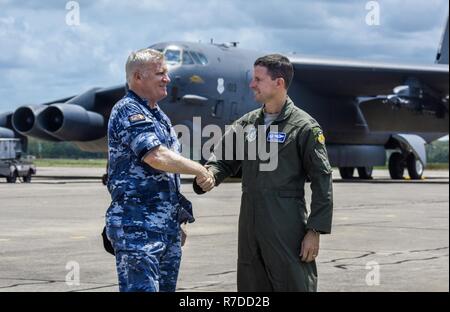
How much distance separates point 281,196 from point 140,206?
76 cm

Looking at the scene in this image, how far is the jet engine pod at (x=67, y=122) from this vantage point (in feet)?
102

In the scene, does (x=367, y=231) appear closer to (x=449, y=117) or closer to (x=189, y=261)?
(x=189, y=261)

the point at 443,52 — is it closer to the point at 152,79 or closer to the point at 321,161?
the point at 321,161

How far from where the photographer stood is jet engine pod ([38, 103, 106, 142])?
102 ft

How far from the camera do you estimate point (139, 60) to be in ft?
17.0

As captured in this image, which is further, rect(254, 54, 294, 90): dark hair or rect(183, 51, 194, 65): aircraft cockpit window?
rect(183, 51, 194, 65): aircraft cockpit window

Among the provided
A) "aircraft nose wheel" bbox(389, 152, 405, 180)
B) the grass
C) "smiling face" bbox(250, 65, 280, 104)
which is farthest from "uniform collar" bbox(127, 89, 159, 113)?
the grass

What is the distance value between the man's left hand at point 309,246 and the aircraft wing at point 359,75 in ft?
86.8

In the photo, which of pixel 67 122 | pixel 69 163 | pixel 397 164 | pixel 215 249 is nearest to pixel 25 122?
pixel 67 122

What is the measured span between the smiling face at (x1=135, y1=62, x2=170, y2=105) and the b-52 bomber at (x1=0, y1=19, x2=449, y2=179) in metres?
21.5

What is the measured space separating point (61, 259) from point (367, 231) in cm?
517

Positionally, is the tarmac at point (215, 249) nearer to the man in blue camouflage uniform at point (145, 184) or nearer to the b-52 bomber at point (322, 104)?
the man in blue camouflage uniform at point (145, 184)

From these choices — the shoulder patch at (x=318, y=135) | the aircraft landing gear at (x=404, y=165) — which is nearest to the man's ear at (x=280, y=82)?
the shoulder patch at (x=318, y=135)

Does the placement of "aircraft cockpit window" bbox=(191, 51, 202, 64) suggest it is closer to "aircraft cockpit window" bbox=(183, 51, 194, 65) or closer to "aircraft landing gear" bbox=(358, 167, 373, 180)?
"aircraft cockpit window" bbox=(183, 51, 194, 65)
